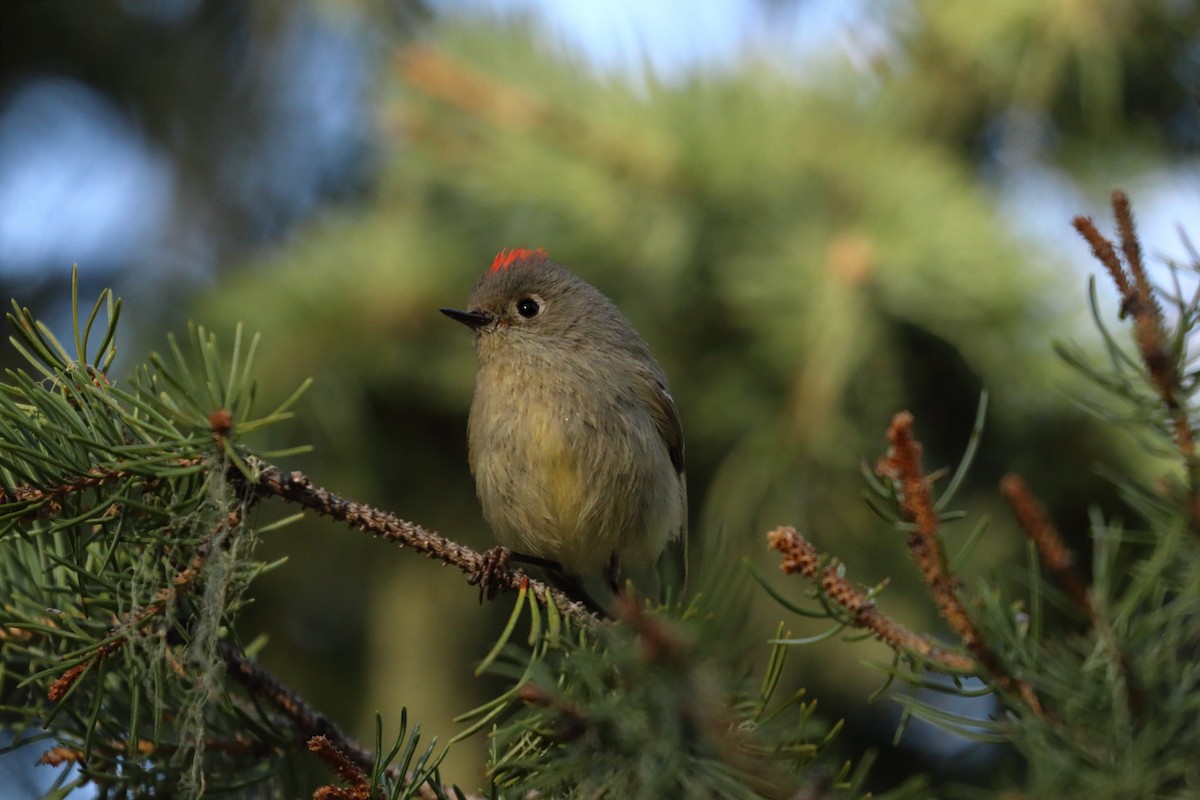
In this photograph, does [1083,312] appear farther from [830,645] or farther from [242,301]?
[242,301]

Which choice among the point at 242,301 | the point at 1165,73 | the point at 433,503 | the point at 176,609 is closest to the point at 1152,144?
the point at 1165,73

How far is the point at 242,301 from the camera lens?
326cm

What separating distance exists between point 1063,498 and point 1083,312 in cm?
52

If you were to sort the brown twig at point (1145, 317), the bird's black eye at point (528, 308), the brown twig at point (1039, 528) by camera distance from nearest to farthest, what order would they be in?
the brown twig at point (1039, 528) < the brown twig at point (1145, 317) < the bird's black eye at point (528, 308)

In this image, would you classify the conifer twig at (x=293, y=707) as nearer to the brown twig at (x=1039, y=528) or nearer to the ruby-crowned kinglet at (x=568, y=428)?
the brown twig at (x=1039, y=528)

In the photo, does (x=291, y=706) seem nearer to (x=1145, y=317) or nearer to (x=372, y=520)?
(x=372, y=520)

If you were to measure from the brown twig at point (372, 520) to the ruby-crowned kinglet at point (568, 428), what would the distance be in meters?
1.14

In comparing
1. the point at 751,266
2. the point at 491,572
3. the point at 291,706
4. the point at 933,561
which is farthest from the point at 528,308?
the point at 933,561

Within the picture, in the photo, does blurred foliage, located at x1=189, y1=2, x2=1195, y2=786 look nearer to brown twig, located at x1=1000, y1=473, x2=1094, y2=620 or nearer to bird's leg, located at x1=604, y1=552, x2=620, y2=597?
bird's leg, located at x1=604, y1=552, x2=620, y2=597

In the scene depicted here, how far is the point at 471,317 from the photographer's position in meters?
3.13

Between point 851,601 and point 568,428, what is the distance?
1.68 metres

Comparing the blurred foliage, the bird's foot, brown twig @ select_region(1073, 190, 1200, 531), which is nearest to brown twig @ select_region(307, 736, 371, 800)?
the bird's foot

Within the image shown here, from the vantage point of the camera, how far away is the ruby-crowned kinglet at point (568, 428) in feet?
9.53

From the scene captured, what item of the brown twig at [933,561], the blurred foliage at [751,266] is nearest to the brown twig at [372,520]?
the brown twig at [933,561]
